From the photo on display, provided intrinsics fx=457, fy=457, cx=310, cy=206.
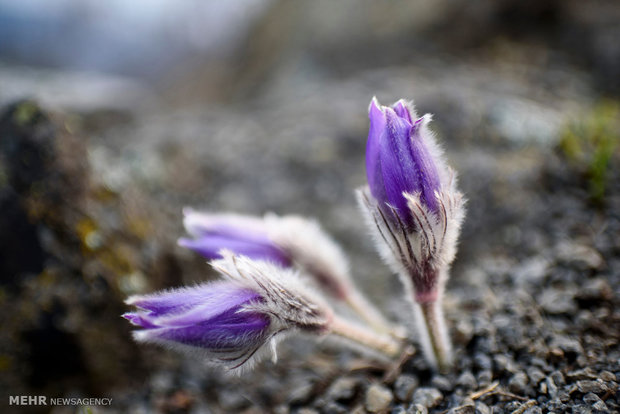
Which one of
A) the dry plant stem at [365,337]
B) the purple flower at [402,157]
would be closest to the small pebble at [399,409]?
the dry plant stem at [365,337]

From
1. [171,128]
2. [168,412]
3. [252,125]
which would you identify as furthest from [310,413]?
[171,128]

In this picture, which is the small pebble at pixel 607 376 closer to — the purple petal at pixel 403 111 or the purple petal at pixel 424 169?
the purple petal at pixel 424 169

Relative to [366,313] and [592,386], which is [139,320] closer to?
[366,313]

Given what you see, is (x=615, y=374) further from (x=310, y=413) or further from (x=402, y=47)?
(x=402, y=47)

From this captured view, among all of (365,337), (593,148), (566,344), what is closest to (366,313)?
(365,337)

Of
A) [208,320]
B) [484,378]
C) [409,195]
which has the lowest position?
[484,378]

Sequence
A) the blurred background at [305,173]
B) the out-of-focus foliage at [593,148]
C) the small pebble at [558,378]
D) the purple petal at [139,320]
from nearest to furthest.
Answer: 1. the purple petal at [139,320]
2. the small pebble at [558,378]
3. the blurred background at [305,173]
4. the out-of-focus foliage at [593,148]

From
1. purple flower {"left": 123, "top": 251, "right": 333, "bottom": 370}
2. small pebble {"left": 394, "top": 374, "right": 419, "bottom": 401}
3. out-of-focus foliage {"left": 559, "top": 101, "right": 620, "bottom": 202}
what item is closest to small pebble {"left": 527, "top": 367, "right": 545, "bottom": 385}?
small pebble {"left": 394, "top": 374, "right": 419, "bottom": 401}
